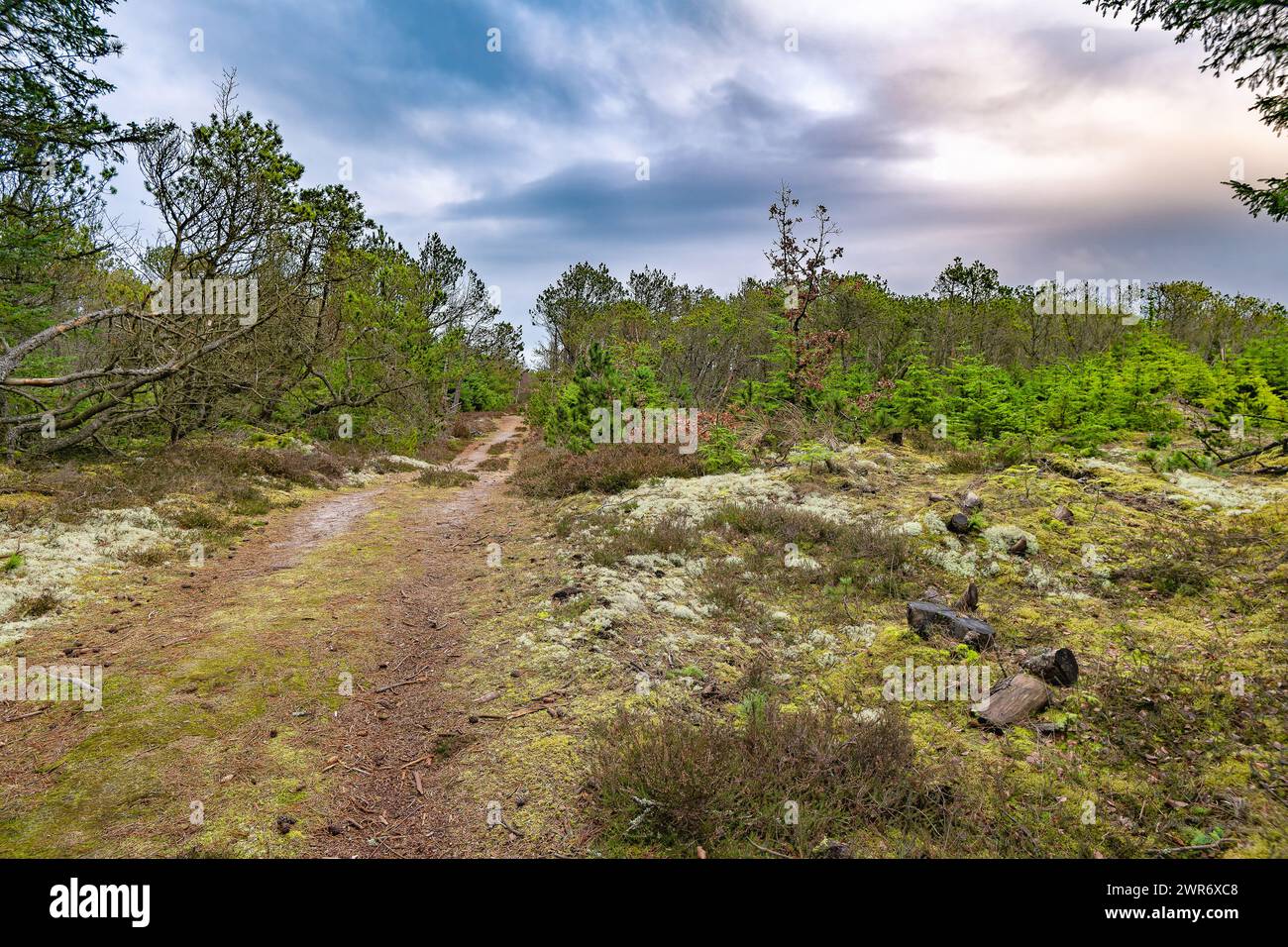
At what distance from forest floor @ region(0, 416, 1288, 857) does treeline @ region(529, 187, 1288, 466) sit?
3.64 meters

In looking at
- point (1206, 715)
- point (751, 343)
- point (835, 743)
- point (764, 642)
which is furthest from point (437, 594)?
point (751, 343)

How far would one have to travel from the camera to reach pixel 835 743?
3.69m

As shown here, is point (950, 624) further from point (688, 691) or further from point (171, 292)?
point (171, 292)

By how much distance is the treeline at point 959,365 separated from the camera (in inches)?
488

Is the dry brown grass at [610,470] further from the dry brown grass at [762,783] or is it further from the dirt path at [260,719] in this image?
the dry brown grass at [762,783]

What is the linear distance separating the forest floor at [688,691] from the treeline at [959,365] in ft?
12.0

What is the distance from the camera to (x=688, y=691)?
4.77m

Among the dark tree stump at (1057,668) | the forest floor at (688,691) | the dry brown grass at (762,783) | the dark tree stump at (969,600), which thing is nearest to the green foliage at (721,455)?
the forest floor at (688,691)

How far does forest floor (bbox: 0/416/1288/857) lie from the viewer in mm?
3232

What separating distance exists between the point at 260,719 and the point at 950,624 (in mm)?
6199

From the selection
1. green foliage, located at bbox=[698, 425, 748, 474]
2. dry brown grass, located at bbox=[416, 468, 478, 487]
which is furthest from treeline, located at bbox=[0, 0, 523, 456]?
green foliage, located at bbox=[698, 425, 748, 474]

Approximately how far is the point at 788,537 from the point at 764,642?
2.77 m

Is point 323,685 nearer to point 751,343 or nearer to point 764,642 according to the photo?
point 764,642
